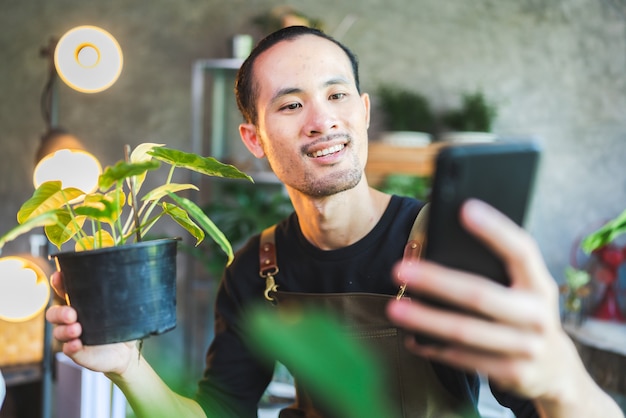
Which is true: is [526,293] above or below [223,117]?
below

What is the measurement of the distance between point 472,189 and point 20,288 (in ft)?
4.58

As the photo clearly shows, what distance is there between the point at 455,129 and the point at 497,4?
90 centimetres

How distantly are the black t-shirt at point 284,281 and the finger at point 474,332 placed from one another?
0.81 m

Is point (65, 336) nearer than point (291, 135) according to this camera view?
Yes

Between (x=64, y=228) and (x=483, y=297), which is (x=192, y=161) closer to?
(x=64, y=228)

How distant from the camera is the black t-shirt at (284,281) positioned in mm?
1450

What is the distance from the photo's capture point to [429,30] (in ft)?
13.1

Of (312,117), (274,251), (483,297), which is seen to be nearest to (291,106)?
(312,117)

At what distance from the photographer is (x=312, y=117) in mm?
1429

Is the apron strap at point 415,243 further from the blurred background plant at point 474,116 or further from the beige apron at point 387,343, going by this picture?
the blurred background plant at point 474,116

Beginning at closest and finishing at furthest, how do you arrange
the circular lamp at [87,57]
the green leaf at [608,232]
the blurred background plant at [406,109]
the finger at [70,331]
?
1. the finger at [70,331]
2. the green leaf at [608,232]
3. the circular lamp at [87,57]
4. the blurred background plant at [406,109]

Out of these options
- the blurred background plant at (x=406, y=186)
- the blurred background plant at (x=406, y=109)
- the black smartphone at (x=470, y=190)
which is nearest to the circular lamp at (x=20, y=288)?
the black smartphone at (x=470, y=190)

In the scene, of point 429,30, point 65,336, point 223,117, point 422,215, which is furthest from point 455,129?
point 65,336

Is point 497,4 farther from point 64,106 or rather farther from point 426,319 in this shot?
point 426,319
